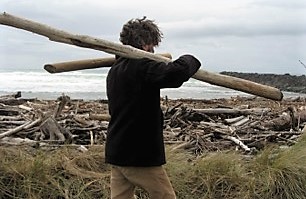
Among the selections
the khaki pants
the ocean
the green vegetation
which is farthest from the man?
the ocean

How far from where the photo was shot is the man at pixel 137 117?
151 inches

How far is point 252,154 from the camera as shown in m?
6.99

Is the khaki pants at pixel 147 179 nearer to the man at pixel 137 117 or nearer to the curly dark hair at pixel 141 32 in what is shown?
the man at pixel 137 117

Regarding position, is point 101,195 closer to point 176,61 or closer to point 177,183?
point 177,183

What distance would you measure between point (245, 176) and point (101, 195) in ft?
5.08

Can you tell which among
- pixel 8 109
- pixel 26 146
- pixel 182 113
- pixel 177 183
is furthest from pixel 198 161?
pixel 8 109

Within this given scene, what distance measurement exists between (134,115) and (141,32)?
1.95 feet

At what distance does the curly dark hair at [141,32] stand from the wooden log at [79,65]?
0.49 m

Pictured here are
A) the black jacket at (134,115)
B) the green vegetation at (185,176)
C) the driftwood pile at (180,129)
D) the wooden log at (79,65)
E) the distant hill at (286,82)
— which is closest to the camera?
the black jacket at (134,115)

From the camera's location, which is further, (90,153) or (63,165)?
(90,153)

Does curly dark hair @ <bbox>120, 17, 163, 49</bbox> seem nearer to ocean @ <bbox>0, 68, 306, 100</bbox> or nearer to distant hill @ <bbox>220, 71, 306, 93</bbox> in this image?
ocean @ <bbox>0, 68, 306, 100</bbox>

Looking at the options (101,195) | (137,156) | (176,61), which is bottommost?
(101,195)

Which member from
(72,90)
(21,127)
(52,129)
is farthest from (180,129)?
(72,90)

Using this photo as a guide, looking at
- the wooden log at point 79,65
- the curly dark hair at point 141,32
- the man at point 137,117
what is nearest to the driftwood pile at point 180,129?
the wooden log at point 79,65
